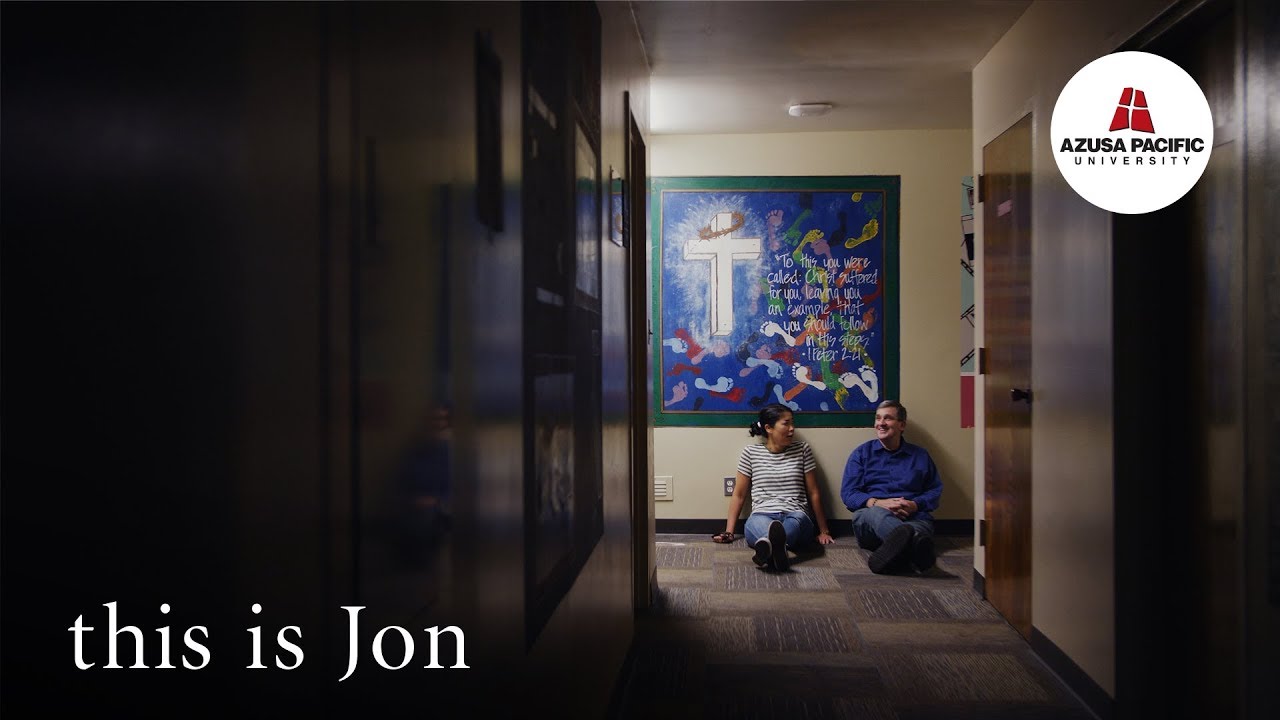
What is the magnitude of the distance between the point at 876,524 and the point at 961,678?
173cm

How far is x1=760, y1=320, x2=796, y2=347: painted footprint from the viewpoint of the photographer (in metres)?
5.33

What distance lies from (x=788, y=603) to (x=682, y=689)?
107 centimetres

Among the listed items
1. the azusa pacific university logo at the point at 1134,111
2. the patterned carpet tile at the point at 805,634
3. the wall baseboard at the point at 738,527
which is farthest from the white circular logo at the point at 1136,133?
the wall baseboard at the point at 738,527

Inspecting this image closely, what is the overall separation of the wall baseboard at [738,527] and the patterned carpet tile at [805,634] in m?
1.67

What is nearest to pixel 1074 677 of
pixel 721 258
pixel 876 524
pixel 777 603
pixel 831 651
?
pixel 831 651

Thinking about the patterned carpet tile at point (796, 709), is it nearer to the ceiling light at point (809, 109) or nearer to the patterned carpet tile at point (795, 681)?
the patterned carpet tile at point (795, 681)

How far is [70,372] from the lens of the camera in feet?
1.48

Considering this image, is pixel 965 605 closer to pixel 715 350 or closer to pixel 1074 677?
pixel 1074 677

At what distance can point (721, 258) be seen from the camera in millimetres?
5355

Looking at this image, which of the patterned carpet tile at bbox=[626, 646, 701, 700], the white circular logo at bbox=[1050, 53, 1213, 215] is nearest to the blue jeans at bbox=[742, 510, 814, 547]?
the patterned carpet tile at bbox=[626, 646, 701, 700]

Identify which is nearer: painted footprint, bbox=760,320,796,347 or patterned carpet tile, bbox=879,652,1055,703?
patterned carpet tile, bbox=879,652,1055,703

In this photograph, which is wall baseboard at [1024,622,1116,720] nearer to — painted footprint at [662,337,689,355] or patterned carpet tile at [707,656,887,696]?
patterned carpet tile at [707,656,887,696]

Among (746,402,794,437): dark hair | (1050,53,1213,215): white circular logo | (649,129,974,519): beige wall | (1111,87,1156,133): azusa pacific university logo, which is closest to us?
(1050,53,1213,215): white circular logo

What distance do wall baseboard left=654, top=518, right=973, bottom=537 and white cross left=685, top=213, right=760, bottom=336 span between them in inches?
44.5
